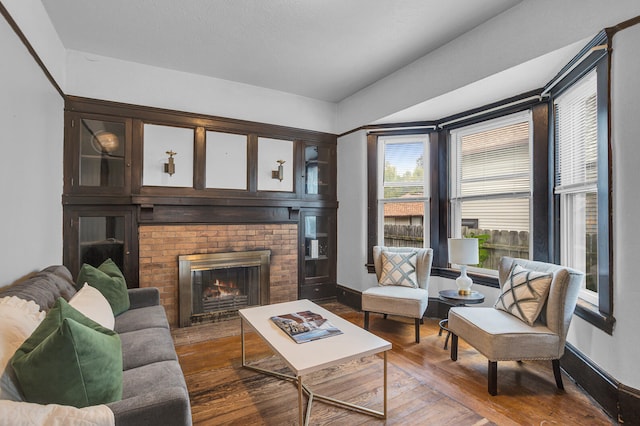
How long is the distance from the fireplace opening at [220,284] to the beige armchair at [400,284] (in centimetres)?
145

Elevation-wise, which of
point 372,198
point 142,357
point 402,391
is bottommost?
point 402,391

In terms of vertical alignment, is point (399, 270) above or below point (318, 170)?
below

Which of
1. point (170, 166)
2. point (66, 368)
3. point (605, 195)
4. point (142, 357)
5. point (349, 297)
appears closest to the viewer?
point (66, 368)

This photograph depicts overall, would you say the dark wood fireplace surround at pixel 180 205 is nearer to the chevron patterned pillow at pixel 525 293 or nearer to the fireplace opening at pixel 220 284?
the fireplace opening at pixel 220 284

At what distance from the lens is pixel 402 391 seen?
7.47 feet

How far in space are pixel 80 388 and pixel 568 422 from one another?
264 centimetres

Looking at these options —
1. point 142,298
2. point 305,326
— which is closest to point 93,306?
point 142,298

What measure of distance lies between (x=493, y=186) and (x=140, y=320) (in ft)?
12.0

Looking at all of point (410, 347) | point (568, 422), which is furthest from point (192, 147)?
point (568, 422)

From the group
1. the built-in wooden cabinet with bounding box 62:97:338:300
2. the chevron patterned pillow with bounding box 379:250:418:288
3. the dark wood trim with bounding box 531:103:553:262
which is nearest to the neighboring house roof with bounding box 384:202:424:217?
the chevron patterned pillow with bounding box 379:250:418:288

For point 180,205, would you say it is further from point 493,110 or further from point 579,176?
point 579,176

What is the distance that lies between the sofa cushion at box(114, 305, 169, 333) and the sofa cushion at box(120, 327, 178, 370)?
10 centimetres

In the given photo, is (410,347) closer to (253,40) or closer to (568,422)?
(568,422)

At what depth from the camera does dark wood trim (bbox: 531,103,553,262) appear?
2.94m
